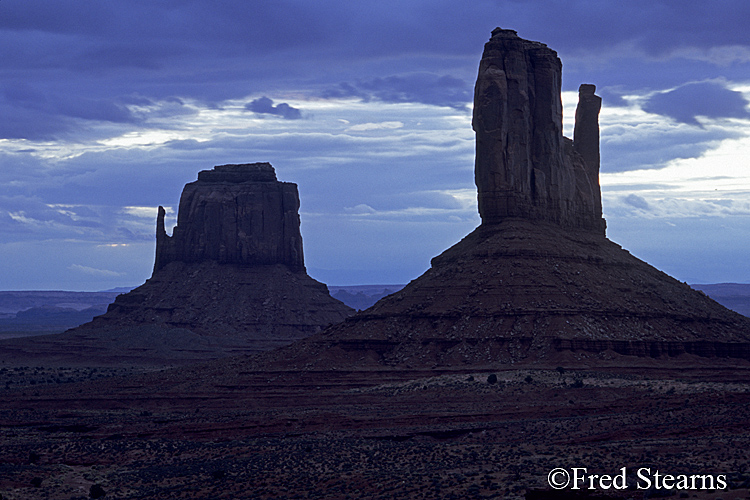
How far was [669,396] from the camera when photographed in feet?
220

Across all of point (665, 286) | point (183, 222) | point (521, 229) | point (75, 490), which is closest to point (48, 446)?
point (75, 490)

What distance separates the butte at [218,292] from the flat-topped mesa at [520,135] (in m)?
53.1

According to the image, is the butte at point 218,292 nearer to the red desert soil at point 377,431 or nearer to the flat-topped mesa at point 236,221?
the flat-topped mesa at point 236,221

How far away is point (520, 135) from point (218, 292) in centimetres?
7953

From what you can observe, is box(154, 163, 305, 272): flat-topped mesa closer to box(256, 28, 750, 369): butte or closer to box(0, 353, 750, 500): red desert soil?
box(256, 28, 750, 369): butte

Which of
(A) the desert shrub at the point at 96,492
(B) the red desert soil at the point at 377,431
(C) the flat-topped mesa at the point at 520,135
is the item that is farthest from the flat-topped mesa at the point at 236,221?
(A) the desert shrub at the point at 96,492

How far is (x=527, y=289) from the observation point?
296 feet

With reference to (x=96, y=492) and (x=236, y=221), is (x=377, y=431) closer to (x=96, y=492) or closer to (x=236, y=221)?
(x=96, y=492)

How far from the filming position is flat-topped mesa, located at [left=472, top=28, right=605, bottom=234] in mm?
98562

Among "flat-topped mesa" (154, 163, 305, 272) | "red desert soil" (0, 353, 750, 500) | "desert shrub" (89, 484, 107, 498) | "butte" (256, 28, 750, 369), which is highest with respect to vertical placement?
"flat-topped mesa" (154, 163, 305, 272)

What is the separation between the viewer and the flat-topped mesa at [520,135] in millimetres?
98562

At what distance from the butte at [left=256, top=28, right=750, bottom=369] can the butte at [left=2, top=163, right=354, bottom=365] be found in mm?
50676

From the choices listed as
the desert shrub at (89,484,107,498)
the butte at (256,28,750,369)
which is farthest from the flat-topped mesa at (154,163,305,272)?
the desert shrub at (89,484,107,498)

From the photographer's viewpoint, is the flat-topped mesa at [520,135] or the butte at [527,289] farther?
the flat-topped mesa at [520,135]
